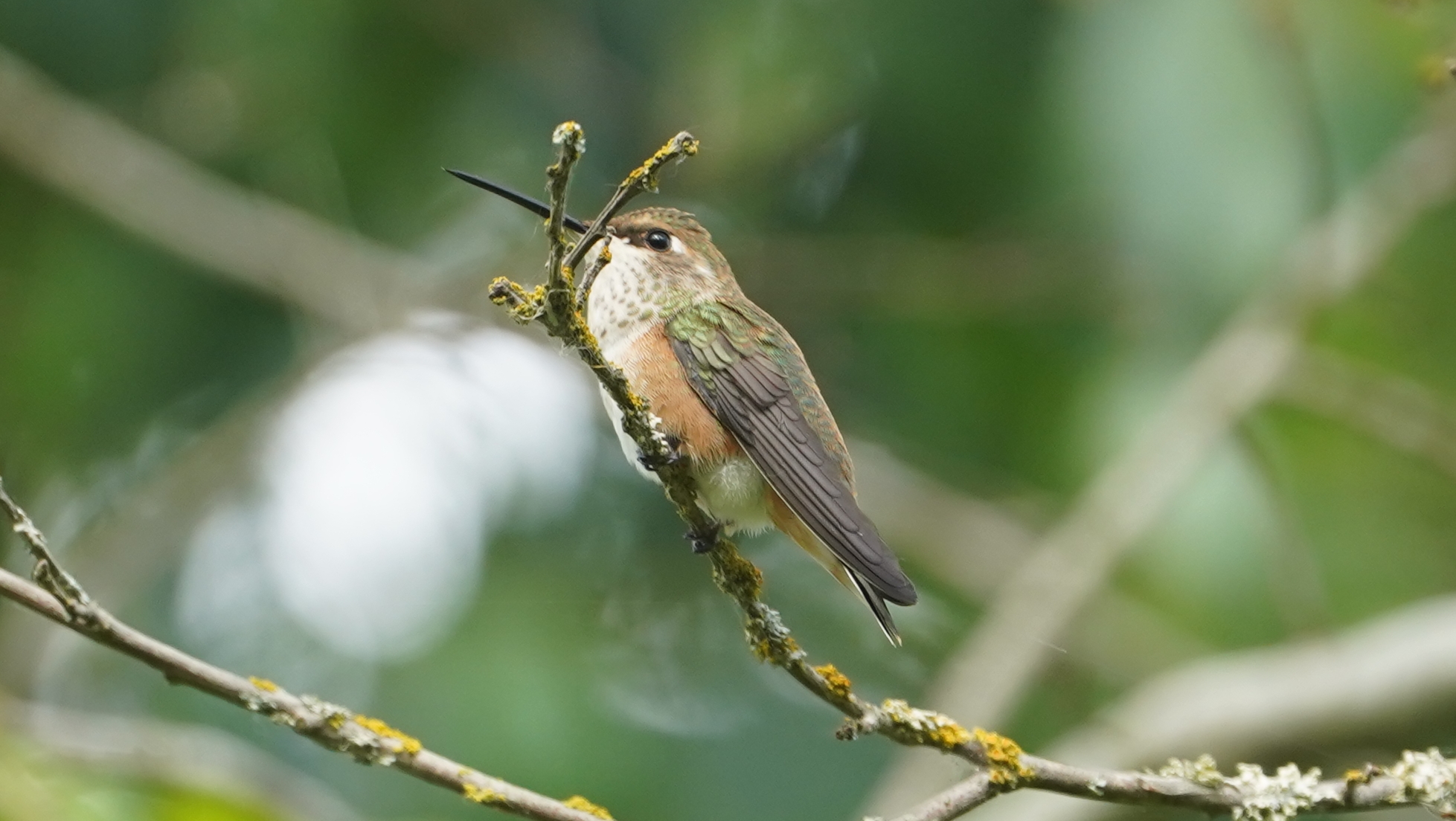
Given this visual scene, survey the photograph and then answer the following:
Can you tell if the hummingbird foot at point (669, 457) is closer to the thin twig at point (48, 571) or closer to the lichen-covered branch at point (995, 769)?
the lichen-covered branch at point (995, 769)

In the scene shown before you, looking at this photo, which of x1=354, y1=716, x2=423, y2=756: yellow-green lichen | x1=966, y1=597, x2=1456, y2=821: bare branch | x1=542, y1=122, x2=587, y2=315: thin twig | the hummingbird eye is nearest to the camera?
x1=542, y1=122, x2=587, y2=315: thin twig

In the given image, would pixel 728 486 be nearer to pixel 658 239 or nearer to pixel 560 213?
pixel 658 239

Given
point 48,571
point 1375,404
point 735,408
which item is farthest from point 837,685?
point 1375,404

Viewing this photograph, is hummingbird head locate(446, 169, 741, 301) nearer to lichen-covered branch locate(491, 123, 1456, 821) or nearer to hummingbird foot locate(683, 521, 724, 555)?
hummingbird foot locate(683, 521, 724, 555)

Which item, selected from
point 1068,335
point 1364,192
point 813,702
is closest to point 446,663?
point 813,702

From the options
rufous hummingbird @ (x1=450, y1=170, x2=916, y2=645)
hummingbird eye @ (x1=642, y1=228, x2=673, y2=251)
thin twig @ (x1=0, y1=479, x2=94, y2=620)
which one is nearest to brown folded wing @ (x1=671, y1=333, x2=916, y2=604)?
rufous hummingbird @ (x1=450, y1=170, x2=916, y2=645)
